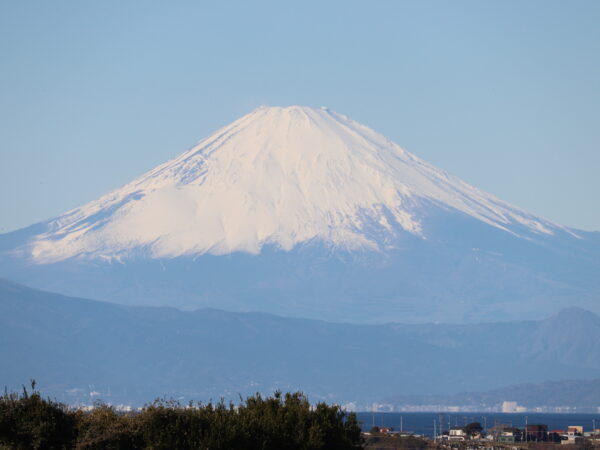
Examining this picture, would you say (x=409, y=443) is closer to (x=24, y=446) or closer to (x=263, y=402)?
(x=263, y=402)

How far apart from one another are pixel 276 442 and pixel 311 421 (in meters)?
2.04

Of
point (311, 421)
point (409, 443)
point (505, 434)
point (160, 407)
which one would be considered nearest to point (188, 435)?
point (160, 407)

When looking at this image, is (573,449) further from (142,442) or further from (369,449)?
(142,442)

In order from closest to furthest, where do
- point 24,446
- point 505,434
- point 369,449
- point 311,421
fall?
1. point 24,446
2. point 311,421
3. point 369,449
4. point 505,434

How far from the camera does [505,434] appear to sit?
12069 centimetres

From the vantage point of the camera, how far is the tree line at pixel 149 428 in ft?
169

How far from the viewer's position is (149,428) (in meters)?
51.8

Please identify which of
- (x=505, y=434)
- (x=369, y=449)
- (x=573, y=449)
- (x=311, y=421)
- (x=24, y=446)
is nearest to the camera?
(x=24, y=446)

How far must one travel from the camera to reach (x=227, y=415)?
53688 mm

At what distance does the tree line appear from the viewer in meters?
51.6

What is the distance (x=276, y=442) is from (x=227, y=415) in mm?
2245

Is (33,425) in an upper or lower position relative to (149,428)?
upper

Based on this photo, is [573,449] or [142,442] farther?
[573,449]

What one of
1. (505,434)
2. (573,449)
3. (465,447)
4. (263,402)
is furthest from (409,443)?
(263,402)
